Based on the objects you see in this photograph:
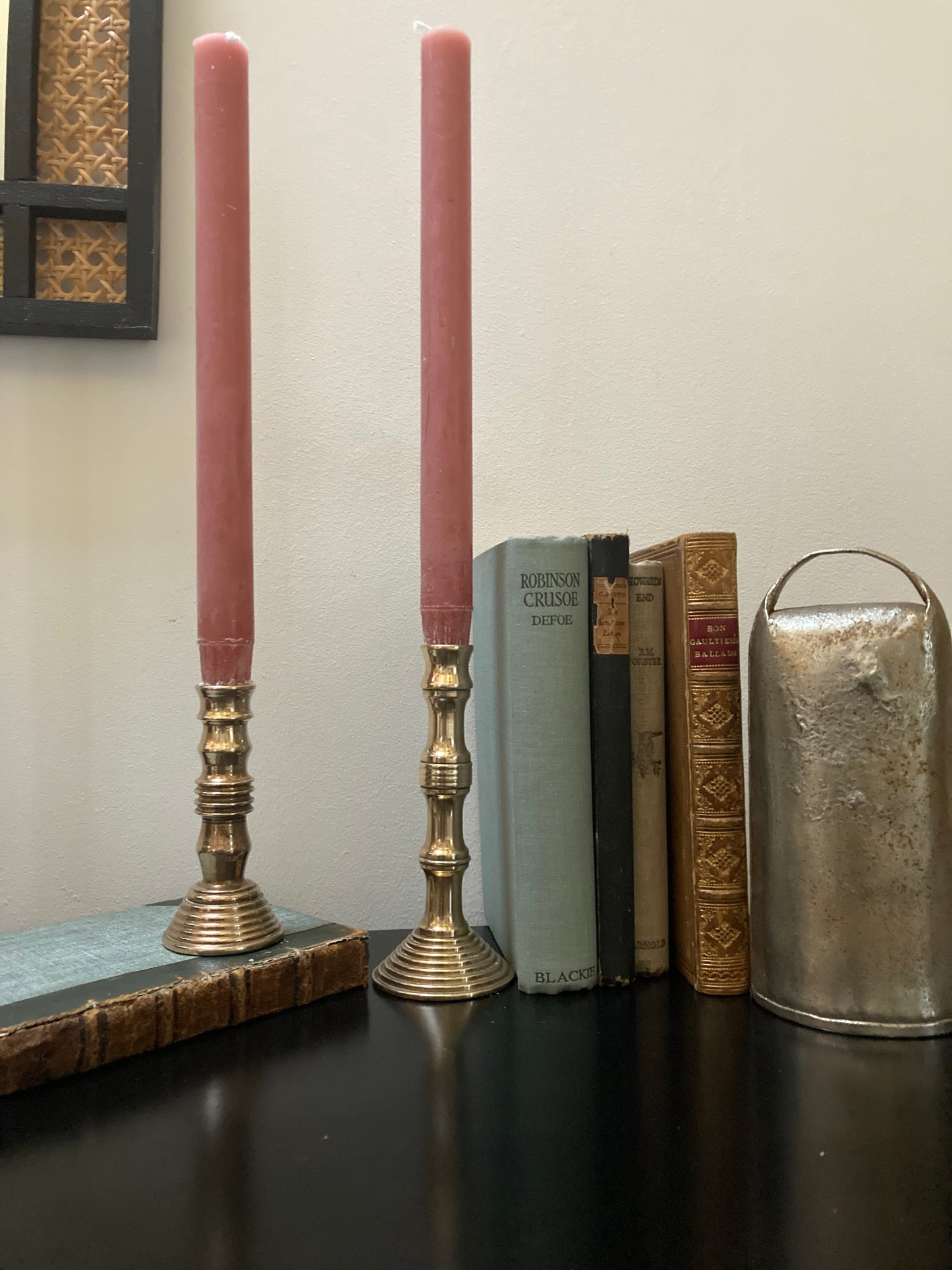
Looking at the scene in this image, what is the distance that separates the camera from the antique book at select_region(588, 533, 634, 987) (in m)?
0.60

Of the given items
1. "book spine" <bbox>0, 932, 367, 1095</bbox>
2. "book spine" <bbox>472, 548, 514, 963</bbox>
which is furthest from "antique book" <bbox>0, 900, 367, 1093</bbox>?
"book spine" <bbox>472, 548, 514, 963</bbox>

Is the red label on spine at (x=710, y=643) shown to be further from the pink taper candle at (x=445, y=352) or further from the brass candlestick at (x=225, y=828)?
the brass candlestick at (x=225, y=828)

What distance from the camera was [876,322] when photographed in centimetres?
85

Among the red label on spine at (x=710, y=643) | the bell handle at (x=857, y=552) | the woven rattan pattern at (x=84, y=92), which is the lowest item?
the red label on spine at (x=710, y=643)

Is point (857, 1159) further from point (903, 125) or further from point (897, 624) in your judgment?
point (903, 125)

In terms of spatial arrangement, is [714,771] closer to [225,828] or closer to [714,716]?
[714,716]

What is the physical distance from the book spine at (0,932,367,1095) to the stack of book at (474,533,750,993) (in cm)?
12

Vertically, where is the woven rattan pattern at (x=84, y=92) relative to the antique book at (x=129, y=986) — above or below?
above

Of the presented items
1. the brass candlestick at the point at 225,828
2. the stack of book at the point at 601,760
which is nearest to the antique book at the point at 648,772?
the stack of book at the point at 601,760

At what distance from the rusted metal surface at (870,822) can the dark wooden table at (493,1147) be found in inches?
1.0

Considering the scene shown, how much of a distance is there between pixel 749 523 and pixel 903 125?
1.24 ft

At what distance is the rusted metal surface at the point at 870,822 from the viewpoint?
533 mm

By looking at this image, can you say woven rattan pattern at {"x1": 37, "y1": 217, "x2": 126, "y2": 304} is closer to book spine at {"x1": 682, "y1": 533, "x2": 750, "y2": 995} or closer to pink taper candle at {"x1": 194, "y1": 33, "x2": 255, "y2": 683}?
pink taper candle at {"x1": 194, "y1": 33, "x2": 255, "y2": 683}

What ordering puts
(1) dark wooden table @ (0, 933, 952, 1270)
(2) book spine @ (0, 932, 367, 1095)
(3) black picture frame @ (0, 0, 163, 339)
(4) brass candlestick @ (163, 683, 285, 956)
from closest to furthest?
(1) dark wooden table @ (0, 933, 952, 1270) < (2) book spine @ (0, 932, 367, 1095) < (4) brass candlestick @ (163, 683, 285, 956) < (3) black picture frame @ (0, 0, 163, 339)
